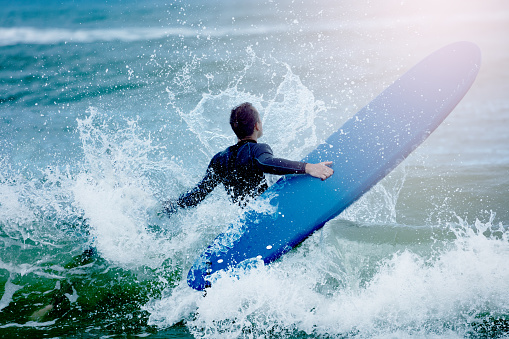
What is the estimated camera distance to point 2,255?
13.2ft

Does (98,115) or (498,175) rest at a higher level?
(98,115)

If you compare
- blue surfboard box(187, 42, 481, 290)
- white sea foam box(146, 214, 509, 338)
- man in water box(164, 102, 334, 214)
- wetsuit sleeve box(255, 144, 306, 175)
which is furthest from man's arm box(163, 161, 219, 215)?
white sea foam box(146, 214, 509, 338)

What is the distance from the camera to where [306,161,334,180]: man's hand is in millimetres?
3259

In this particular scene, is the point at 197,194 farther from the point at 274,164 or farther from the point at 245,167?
the point at 274,164

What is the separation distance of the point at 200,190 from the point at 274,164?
28.8 inches

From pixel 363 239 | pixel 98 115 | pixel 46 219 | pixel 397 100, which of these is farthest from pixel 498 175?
pixel 98 115

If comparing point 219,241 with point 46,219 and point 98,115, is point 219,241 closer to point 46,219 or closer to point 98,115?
point 46,219

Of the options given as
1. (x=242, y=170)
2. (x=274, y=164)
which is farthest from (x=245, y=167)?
(x=274, y=164)

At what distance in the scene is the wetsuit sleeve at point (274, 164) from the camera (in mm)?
3158

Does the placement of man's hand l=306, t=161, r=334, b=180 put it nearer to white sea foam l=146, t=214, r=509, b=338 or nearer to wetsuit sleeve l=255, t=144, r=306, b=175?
wetsuit sleeve l=255, t=144, r=306, b=175

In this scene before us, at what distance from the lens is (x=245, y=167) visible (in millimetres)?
3318

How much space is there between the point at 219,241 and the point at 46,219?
2399 millimetres

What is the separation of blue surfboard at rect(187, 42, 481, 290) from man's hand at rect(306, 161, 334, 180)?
0.13m

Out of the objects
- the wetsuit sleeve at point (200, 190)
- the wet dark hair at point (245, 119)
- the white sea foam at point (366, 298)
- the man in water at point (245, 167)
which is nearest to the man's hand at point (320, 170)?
the man in water at point (245, 167)
